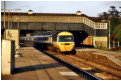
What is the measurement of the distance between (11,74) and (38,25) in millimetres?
41182

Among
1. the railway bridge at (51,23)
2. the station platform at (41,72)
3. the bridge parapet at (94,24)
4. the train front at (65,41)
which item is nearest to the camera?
the station platform at (41,72)

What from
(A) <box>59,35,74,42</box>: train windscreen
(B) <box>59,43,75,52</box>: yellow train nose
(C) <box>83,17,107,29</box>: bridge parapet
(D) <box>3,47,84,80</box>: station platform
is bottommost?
(B) <box>59,43,75,52</box>: yellow train nose

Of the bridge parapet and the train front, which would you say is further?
the bridge parapet

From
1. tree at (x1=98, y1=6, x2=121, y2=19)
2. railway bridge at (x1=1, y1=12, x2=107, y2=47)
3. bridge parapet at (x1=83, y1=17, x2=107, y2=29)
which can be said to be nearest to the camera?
railway bridge at (x1=1, y1=12, x2=107, y2=47)

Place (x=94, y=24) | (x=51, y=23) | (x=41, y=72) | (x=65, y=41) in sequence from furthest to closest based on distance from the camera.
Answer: (x=94, y=24), (x=51, y=23), (x=65, y=41), (x=41, y=72)

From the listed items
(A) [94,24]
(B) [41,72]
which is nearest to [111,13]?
(A) [94,24]

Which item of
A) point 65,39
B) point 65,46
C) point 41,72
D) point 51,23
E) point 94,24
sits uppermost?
point 51,23

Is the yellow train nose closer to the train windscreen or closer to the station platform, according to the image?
the train windscreen

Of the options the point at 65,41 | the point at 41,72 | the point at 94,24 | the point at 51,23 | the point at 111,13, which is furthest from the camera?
the point at 111,13

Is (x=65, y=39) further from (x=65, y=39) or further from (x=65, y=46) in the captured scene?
(x=65, y=46)

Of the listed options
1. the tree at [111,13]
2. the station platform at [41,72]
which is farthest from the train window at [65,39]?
the tree at [111,13]

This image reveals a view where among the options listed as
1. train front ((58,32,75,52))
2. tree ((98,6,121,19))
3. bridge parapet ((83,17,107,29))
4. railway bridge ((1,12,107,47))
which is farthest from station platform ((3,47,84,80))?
tree ((98,6,121,19))

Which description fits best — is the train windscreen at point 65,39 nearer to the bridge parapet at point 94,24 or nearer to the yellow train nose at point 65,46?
the yellow train nose at point 65,46

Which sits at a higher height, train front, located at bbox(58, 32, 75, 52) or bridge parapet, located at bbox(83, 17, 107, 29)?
bridge parapet, located at bbox(83, 17, 107, 29)
